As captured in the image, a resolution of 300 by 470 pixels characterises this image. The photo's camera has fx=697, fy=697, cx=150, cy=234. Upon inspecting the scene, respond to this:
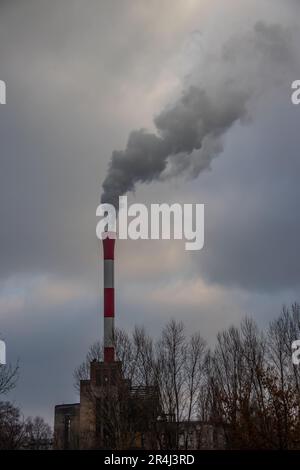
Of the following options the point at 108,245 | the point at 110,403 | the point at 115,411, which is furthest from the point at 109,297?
the point at 115,411

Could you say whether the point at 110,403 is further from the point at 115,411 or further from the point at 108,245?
the point at 108,245

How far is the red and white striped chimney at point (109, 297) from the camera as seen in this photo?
102ft

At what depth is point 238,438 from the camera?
1872cm

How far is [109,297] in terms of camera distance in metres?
31.5

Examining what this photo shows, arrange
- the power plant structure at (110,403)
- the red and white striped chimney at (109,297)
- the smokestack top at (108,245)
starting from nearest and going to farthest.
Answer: the power plant structure at (110,403) < the red and white striped chimney at (109,297) < the smokestack top at (108,245)

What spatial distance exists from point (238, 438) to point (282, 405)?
5.86 feet

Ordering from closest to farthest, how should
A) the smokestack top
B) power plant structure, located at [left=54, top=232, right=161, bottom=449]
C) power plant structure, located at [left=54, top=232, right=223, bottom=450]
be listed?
power plant structure, located at [left=54, top=232, right=223, bottom=450] → power plant structure, located at [left=54, top=232, right=161, bottom=449] → the smokestack top

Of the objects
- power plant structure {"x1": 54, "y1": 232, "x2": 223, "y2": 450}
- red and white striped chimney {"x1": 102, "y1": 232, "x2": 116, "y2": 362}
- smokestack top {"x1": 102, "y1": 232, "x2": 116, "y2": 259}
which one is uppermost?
smokestack top {"x1": 102, "y1": 232, "x2": 116, "y2": 259}

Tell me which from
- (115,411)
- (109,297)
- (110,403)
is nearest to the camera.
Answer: (115,411)

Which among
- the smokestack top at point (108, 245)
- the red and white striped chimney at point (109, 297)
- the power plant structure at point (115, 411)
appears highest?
the smokestack top at point (108, 245)

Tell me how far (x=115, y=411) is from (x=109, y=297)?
5740 mm

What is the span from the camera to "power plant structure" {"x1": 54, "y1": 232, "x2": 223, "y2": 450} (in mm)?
27000
